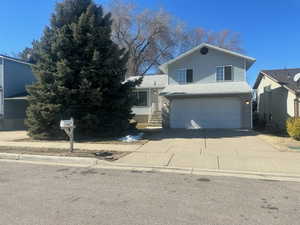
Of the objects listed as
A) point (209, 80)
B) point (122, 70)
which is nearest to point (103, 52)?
point (122, 70)

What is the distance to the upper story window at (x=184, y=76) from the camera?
1803cm

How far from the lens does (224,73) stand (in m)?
17.5

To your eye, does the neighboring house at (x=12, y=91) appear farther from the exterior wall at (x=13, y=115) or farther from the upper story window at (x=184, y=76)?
the upper story window at (x=184, y=76)

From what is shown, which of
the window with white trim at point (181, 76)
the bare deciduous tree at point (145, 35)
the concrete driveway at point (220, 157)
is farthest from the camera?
the bare deciduous tree at point (145, 35)

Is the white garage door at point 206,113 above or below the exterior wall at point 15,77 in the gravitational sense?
below

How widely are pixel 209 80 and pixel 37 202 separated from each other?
1559cm

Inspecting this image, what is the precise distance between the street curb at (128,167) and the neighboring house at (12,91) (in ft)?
39.4

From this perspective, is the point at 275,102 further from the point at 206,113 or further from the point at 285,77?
the point at 206,113

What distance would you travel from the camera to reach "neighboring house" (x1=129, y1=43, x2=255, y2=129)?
1648cm

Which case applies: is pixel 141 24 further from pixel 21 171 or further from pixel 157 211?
pixel 157 211

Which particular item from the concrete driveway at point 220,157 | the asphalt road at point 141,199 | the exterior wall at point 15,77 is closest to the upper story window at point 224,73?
the concrete driveway at point 220,157

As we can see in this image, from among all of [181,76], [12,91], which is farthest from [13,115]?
[181,76]

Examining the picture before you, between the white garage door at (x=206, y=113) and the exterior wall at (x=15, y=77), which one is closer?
the white garage door at (x=206, y=113)

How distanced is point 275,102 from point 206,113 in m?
6.43
